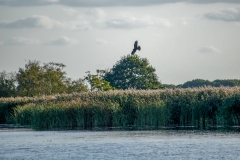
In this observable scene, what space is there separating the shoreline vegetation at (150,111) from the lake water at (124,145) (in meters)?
3.96

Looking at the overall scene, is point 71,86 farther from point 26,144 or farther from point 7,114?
point 26,144

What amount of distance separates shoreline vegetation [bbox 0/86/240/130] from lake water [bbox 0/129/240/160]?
396 centimetres

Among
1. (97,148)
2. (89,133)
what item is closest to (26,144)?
(97,148)

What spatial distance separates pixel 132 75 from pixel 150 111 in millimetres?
36347

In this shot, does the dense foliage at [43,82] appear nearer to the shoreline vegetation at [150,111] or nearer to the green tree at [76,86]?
the green tree at [76,86]

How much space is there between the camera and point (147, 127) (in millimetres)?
31453

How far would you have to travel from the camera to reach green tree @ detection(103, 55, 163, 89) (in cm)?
6719

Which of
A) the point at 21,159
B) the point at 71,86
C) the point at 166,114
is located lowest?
the point at 21,159

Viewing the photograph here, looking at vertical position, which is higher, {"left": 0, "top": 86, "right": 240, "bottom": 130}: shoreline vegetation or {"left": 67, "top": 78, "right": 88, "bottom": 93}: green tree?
{"left": 67, "top": 78, "right": 88, "bottom": 93}: green tree

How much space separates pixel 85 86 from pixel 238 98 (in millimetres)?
43008

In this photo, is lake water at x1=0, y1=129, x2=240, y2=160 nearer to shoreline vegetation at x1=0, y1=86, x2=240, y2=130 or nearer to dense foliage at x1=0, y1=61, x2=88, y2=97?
shoreline vegetation at x1=0, y1=86, x2=240, y2=130

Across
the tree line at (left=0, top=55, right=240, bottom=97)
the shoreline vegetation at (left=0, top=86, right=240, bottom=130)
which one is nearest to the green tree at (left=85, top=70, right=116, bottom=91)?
the tree line at (left=0, top=55, right=240, bottom=97)

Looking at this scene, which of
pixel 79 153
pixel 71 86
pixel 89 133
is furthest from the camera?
pixel 71 86

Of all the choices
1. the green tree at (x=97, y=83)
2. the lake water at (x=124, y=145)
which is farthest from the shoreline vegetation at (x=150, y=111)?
the green tree at (x=97, y=83)
